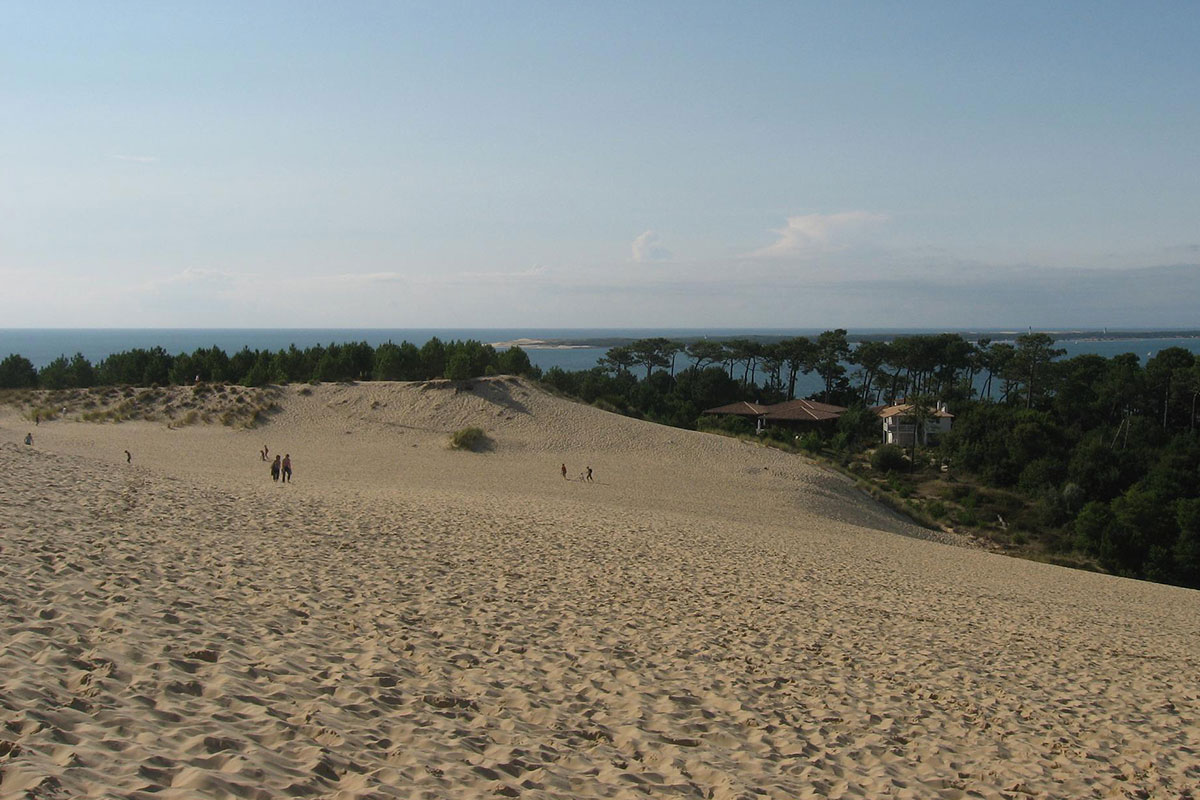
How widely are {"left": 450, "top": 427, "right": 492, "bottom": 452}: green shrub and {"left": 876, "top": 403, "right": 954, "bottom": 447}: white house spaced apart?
3015 cm

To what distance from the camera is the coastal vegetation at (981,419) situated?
33.6 meters

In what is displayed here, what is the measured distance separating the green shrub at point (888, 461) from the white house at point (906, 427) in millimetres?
5711

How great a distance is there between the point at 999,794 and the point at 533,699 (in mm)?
3732

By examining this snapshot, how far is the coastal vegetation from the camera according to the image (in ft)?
110

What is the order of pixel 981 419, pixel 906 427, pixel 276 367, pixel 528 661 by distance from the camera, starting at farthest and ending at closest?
pixel 906 427 → pixel 276 367 → pixel 981 419 → pixel 528 661

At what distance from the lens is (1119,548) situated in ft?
103

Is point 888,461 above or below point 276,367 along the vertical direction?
below

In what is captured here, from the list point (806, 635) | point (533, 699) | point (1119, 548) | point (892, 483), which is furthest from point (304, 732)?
point (892, 483)

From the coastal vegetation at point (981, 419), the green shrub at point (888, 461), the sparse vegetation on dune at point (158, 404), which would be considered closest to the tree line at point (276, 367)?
the coastal vegetation at point (981, 419)

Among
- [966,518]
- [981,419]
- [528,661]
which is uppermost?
[528,661]

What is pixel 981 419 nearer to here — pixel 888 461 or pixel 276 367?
pixel 888 461

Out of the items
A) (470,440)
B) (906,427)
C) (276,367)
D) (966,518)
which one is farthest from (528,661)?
(906,427)

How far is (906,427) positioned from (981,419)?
8081 millimetres

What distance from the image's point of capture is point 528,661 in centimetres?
799
